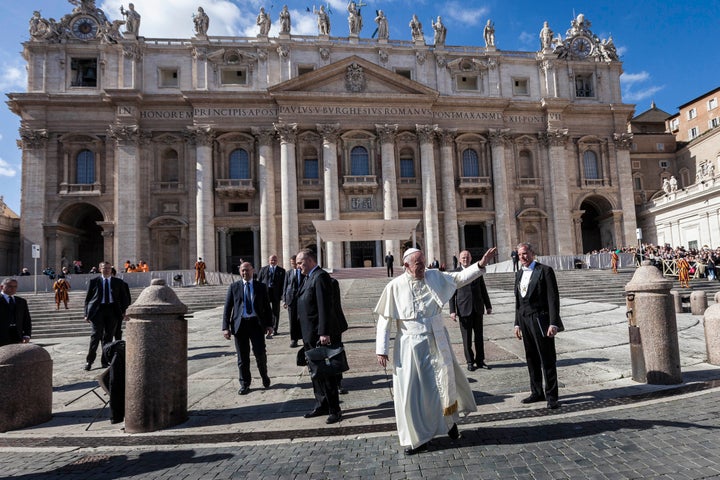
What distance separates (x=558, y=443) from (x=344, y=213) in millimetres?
29099

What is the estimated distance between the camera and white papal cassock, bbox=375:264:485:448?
402cm

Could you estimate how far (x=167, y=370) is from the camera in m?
4.99

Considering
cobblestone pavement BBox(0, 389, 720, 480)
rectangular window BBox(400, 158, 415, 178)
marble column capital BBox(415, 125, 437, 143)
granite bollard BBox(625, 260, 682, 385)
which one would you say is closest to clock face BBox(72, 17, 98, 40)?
rectangular window BBox(400, 158, 415, 178)

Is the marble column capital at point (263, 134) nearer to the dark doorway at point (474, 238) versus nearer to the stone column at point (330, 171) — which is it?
the stone column at point (330, 171)

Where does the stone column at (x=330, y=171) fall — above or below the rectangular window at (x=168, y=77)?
below

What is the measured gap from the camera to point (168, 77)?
3316 cm

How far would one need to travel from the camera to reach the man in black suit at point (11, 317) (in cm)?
662

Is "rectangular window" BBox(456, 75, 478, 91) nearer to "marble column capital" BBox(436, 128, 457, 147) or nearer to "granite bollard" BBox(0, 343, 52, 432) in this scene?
"marble column capital" BBox(436, 128, 457, 147)

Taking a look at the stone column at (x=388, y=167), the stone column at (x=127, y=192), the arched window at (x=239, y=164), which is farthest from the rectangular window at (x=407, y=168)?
the stone column at (x=127, y=192)

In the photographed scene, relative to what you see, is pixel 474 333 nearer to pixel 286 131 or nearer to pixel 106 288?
pixel 106 288

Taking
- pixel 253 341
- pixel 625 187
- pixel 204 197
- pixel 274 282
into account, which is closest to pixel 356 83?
pixel 204 197

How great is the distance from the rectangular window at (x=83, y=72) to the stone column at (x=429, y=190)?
83.4 feet

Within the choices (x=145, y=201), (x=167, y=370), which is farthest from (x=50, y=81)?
(x=167, y=370)

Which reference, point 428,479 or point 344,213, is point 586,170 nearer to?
point 344,213
